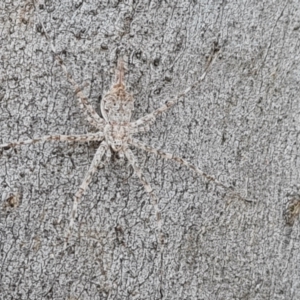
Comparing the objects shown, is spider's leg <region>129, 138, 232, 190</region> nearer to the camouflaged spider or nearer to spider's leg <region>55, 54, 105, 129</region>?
the camouflaged spider

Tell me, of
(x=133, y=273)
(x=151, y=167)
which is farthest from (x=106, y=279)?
(x=151, y=167)

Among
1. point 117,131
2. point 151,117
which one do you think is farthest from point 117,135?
point 151,117

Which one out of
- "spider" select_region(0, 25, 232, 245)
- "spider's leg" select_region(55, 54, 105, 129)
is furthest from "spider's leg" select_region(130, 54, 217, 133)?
"spider's leg" select_region(55, 54, 105, 129)

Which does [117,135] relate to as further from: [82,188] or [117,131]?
[82,188]

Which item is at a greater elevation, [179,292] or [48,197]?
[48,197]

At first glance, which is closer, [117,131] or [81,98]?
[81,98]

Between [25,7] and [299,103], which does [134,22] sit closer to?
[25,7]

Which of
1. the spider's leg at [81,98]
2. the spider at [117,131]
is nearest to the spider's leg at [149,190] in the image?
the spider at [117,131]

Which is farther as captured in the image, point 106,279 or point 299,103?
point 299,103
